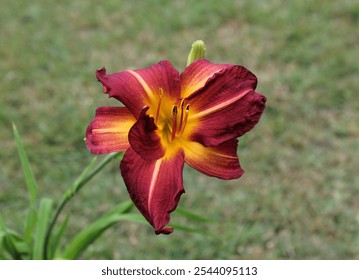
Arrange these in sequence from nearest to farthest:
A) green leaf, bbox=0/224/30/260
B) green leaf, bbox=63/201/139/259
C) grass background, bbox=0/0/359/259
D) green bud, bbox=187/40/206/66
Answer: green bud, bbox=187/40/206/66 < green leaf, bbox=0/224/30/260 < green leaf, bbox=63/201/139/259 < grass background, bbox=0/0/359/259

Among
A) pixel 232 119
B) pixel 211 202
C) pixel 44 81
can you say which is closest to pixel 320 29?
pixel 211 202

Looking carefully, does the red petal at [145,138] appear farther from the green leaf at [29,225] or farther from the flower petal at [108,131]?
the green leaf at [29,225]

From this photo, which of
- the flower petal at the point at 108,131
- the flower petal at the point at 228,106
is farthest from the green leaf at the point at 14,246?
the flower petal at the point at 228,106

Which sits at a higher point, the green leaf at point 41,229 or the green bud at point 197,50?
the green bud at point 197,50

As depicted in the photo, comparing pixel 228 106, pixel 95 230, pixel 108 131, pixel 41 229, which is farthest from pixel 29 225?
pixel 228 106

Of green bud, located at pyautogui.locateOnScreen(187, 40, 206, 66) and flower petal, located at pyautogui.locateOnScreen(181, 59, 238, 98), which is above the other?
green bud, located at pyautogui.locateOnScreen(187, 40, 206, 66)

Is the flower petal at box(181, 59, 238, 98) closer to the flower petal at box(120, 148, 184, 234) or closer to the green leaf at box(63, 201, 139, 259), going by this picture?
the flower petal at box(120, 148, 184, 234)

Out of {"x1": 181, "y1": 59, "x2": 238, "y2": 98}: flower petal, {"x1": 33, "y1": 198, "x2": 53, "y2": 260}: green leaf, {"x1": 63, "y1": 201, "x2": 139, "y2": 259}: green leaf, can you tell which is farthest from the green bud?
{"x1": 33, "y1": 198, "x2": 53, "y2": 260}: green leaf
